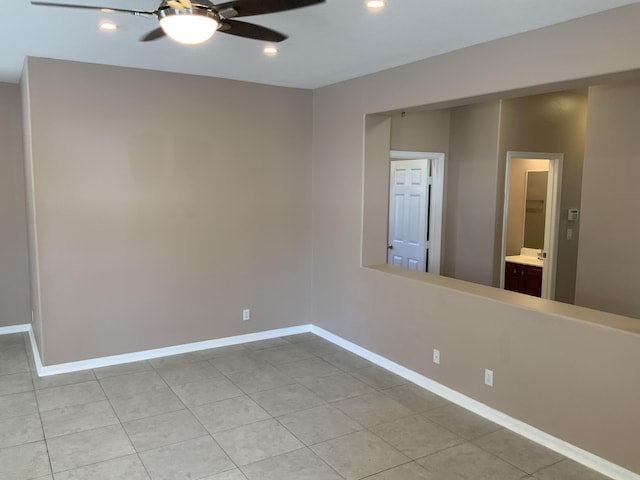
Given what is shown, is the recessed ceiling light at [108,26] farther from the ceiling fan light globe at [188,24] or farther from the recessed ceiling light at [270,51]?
the ceiling fan light globe at [188,24]

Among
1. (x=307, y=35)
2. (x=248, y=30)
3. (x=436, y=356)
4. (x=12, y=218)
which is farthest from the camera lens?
(x=12, y=218)

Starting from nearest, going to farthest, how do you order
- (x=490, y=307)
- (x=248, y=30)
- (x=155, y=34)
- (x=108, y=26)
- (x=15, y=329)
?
(x=248, y=30), (x=155, y=34), (x=108, y=26), (x=490, y=307), (x=15, y=329)

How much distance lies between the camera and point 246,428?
3527 millimetres

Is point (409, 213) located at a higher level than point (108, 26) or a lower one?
lower

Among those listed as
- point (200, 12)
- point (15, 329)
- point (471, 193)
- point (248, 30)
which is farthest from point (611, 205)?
point (15, 329)

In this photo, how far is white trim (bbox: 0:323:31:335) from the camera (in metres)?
5.50

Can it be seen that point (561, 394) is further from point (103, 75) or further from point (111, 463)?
point (103, 75)

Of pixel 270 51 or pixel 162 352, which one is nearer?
pixel 270 51

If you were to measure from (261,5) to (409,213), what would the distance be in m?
4.20

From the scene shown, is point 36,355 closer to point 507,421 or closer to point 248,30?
point 248,30

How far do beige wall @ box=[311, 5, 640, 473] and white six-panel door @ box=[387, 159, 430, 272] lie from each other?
1201 mm

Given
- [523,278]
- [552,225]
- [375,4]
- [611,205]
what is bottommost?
[523,278]

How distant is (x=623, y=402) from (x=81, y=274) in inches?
165

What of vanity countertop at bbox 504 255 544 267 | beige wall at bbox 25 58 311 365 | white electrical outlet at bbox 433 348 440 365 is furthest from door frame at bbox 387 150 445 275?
white electrical outlet at bbox 433 348 440 365
